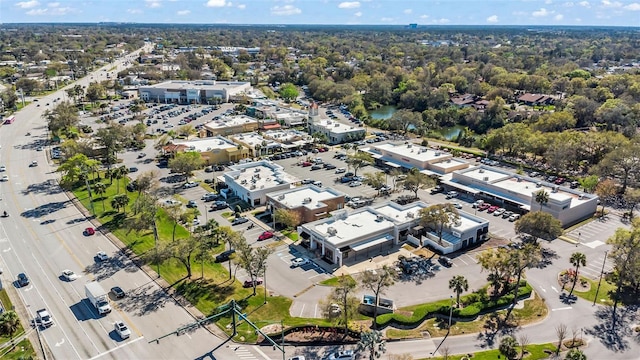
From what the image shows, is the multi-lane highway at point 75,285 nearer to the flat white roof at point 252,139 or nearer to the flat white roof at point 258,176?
the flat white roof at point 258,176

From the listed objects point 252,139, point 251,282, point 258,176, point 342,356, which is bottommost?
point 251,282

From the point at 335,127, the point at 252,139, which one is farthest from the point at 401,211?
the point at 335,127

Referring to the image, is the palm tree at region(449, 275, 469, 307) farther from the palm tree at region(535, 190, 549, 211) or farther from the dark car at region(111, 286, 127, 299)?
the dark car at region(111, 286, 127, 299)

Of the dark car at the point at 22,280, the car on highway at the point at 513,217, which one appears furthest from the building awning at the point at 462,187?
the dark car at the point at 22,280

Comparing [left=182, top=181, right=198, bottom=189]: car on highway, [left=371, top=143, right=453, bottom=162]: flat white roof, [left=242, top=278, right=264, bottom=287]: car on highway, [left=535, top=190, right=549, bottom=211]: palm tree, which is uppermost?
[left=535, top=190, right=549, bottom=211]: palm tree

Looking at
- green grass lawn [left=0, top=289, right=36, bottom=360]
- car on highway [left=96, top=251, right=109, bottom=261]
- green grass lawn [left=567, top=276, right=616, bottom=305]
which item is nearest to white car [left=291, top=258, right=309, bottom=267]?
car on highway [left=96, top=251, right=109, bottom=261]

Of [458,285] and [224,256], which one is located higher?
[458,285]

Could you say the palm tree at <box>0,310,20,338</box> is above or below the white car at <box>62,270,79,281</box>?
above

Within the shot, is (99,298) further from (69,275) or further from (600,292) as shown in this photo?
(600,292)
